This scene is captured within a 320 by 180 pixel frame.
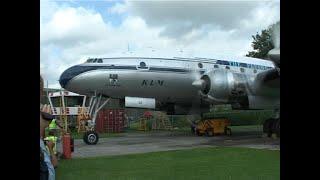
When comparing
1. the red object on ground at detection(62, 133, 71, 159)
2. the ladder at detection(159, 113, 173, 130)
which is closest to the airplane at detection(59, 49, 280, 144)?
the red object on ground at detection(62, 133, 71, 159)

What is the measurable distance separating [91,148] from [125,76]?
402cm

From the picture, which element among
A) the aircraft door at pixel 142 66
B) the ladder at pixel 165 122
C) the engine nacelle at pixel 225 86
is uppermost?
the aircraft door at pixel 142 66

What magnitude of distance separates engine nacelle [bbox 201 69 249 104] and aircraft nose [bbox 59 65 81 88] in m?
4.87

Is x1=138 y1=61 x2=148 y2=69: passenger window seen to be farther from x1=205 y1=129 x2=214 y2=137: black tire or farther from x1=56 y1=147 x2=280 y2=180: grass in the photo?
x1=56 y1=147 x2=280 y2=180: grass

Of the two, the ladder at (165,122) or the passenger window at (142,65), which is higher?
the passenger window at (142,65)

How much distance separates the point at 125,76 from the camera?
18062mm

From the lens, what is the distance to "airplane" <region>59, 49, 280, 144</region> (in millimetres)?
17844

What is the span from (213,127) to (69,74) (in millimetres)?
6518

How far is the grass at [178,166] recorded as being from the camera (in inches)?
339

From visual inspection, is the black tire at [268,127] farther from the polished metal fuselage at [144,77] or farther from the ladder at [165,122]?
the ladder at [165,122]

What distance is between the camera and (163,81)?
18.8 m

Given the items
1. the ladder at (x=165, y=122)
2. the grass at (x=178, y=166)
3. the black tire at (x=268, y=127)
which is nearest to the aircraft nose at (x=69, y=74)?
the grass at (x=178, y=166)

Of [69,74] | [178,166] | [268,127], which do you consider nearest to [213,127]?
[268,127]
